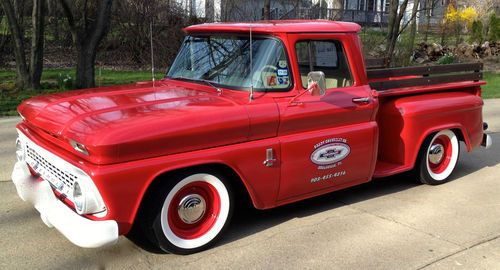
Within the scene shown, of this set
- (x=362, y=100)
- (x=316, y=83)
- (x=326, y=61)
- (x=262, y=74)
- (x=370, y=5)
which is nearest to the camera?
(x=316, y=83)

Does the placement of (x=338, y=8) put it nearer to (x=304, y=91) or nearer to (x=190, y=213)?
(x=304, y=91)

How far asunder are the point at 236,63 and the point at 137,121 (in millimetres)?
1276

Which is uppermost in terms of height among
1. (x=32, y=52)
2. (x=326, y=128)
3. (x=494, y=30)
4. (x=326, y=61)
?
(x=494, y=30)

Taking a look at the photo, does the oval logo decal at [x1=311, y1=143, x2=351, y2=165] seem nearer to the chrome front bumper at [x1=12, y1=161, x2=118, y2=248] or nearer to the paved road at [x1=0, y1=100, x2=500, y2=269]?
the paved road at [x1=0, y1=100, x2=500, y2=269]

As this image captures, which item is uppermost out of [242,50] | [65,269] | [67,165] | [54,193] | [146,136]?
[242,50]

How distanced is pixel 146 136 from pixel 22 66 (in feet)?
34.1

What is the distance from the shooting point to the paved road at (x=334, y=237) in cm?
378

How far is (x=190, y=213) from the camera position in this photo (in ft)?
12.7

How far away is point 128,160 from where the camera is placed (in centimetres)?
341

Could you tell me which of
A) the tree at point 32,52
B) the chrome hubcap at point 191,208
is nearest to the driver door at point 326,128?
the chrome hubcap at point 191,208

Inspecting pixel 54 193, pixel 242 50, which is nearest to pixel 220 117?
pixel 242 50

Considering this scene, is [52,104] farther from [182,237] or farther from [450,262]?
[450,262]

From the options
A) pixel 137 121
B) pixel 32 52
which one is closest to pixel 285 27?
pixel 137 121

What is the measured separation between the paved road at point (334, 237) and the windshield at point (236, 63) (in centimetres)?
129
